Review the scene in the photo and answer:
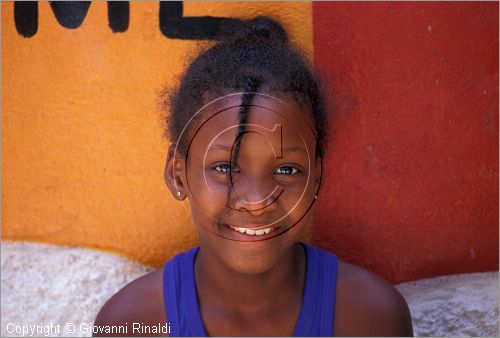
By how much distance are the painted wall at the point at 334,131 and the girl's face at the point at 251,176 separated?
0.37m

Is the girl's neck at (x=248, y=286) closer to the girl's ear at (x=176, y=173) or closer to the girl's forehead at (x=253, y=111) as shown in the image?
the girl's ear at (x=176, y=173)

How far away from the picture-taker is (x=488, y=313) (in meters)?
1.79

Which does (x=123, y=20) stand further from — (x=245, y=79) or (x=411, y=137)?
(x=411, y=137)

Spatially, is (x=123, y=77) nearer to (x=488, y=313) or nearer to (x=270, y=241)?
(x=270, y=241)

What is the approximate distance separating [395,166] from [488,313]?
0.47 m

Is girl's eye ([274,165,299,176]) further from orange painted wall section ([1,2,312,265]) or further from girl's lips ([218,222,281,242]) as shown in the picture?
orange painted wall section ([1,2,312,265])

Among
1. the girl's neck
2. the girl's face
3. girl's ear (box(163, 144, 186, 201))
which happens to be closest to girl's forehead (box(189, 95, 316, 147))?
the girl's face

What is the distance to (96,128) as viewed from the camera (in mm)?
1851

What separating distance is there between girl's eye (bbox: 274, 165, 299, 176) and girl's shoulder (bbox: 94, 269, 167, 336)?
19.0 inches

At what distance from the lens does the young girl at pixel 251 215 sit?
1.36 m

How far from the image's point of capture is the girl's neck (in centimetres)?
160

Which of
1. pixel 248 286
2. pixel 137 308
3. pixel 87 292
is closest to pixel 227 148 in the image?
pixel 248 286

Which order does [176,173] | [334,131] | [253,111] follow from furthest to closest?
[334,131] < [176,173] < [253,111]

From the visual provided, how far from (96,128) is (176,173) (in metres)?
0.41
